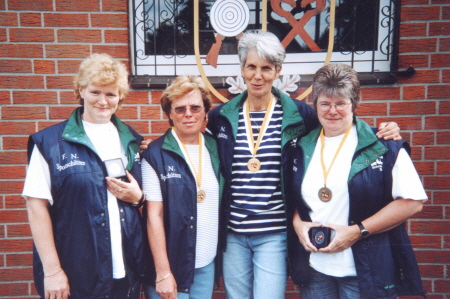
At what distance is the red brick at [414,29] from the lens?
2826mm

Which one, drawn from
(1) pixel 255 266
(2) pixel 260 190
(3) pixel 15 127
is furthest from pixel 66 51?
(1) pixel 255 266

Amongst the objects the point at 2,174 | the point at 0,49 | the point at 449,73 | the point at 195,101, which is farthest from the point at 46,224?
the point at 449,73

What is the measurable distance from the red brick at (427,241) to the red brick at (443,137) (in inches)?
29.2

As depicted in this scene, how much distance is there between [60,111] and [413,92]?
2.63 meters

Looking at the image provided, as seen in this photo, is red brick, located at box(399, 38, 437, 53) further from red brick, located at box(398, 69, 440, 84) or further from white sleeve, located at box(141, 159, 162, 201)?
white sleeve, located at box(141, 159, 162, 201)

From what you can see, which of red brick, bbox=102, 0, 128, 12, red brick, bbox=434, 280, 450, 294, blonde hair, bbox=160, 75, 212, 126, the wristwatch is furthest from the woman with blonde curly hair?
red brick, bbox=434, 280, 450, 294

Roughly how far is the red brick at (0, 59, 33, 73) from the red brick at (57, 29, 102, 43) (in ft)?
0.97

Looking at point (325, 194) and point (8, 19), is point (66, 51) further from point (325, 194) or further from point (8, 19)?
point (325, 194)

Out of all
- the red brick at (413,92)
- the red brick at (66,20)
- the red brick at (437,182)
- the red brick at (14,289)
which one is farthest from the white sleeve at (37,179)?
the red brick at (437,182)

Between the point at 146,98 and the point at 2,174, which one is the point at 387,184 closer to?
the point at 146,98

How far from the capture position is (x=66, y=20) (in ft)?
9.14

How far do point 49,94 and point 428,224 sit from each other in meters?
3.02

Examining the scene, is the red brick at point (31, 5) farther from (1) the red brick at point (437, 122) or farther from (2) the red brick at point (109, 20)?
(1) the red brick at point (437, 122)

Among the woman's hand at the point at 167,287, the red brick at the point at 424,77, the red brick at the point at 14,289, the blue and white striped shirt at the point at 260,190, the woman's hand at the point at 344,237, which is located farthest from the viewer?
the red brick at the point at 14,289
